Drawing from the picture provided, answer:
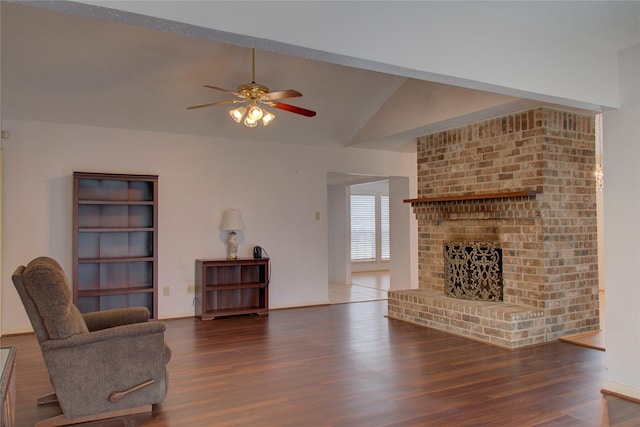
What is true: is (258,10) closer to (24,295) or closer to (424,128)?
(24,295)

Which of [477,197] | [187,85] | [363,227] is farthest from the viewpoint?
[363,227]

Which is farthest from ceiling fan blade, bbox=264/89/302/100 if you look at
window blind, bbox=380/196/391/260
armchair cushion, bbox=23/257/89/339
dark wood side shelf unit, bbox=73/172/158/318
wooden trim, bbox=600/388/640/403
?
window blind, bbox=380/196/391/260

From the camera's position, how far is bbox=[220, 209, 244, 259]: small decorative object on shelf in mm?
6211

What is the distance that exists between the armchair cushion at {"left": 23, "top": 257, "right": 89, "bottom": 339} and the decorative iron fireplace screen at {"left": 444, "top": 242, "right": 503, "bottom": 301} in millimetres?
4220

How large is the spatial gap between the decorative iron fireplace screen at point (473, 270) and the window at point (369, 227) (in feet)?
21.2

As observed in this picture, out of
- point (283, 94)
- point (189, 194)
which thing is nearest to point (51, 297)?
point (283, 94)

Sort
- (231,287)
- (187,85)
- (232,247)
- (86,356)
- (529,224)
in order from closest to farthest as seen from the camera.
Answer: (86,356), (529,224), (187,85), (231,287), (232,247)

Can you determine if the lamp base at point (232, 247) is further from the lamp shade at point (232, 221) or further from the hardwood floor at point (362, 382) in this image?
the hardwood floor at point (362, 382)

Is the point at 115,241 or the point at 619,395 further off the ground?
the point at 115,241

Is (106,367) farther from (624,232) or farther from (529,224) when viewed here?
(529,224)

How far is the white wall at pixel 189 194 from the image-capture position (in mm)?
5344

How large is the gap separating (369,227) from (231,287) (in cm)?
692

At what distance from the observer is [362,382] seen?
141 inches

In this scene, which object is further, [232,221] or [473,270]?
[232,221]
